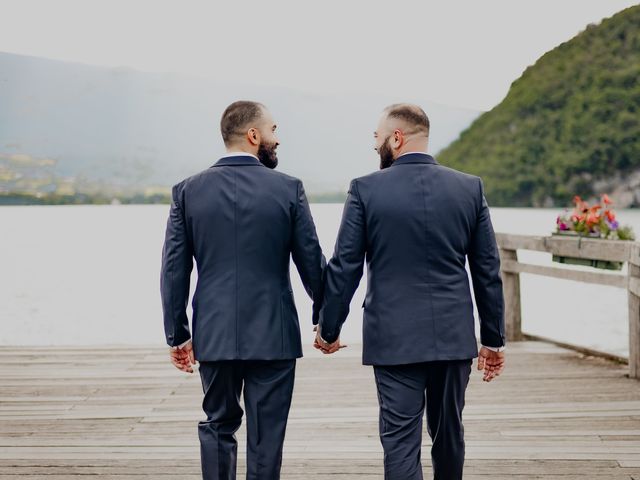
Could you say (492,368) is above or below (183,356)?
below

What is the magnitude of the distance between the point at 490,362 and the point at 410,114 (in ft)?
2.99

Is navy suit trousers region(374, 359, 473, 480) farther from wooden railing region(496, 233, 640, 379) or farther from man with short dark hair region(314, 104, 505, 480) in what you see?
wooden railing region(496, 233, 640, 379)

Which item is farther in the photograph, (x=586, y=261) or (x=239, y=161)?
(x=586, y=261)

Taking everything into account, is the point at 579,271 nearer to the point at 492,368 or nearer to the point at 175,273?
the point at 492,368

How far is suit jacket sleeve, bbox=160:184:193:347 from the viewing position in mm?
2973

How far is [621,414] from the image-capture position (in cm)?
476

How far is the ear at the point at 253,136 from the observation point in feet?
9.87

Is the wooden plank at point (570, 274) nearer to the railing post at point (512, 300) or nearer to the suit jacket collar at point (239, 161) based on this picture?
the railing post at point (512, 300)

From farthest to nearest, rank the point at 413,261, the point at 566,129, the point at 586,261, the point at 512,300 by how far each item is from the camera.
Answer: the point at 566,129
the point at 512,300
the point at 586,261
the point at 413,261

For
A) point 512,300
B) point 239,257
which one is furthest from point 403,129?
point 512,300

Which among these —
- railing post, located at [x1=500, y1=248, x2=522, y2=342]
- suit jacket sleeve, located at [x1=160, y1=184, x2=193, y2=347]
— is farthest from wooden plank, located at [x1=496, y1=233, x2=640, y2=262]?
suit jacket sleeve, located at [x1=160, y1=184, x2=193, y2=347]

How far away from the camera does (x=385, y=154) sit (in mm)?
3070

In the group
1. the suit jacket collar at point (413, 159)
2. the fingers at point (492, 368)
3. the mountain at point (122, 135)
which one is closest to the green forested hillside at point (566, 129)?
the mountain at point (122, 135)

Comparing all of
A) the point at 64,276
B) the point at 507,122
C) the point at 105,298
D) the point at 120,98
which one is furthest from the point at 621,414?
the point at 120,98
